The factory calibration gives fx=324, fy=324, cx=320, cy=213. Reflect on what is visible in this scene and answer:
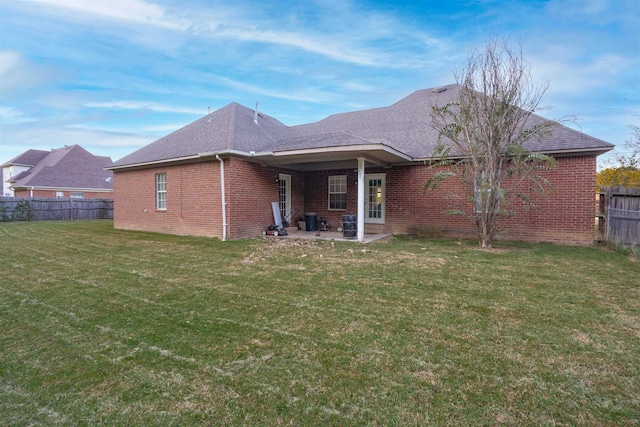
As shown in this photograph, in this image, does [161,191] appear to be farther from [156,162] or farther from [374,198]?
[374,198]

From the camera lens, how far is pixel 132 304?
441 cm

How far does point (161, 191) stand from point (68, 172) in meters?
22.0

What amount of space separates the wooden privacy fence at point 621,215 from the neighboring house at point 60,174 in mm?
32692

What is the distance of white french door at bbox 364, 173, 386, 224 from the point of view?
41.0 ft

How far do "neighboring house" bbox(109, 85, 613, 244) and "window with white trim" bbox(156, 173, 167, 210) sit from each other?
0.04m

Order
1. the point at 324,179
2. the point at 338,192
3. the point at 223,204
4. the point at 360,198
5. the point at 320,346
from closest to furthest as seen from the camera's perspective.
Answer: the point at 320,346
the point at 360,198
the point at 223,204
the point at 338,192
the point at 324,179

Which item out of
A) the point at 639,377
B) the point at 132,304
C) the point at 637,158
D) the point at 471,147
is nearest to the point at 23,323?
the point at 132,304

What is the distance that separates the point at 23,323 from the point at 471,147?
992cm

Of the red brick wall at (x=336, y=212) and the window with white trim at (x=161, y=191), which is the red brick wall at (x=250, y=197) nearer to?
the red brick wall at (x=336, y=212)

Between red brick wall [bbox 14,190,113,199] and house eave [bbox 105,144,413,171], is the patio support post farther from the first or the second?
red brick wall [bbox 14,190,113,199]

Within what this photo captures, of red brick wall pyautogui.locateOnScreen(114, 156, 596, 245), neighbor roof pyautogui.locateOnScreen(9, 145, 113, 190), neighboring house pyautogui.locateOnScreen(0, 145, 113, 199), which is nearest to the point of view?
red brick wall pyautogui.locateOnScreen(114, 156, 596, 245)

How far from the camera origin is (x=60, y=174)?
2770 cm

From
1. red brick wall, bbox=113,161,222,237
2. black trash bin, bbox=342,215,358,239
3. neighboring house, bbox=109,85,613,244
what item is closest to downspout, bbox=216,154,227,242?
neighboring house, bbox=109,85,613,244

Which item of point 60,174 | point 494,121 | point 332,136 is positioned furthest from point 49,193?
point 494,121
